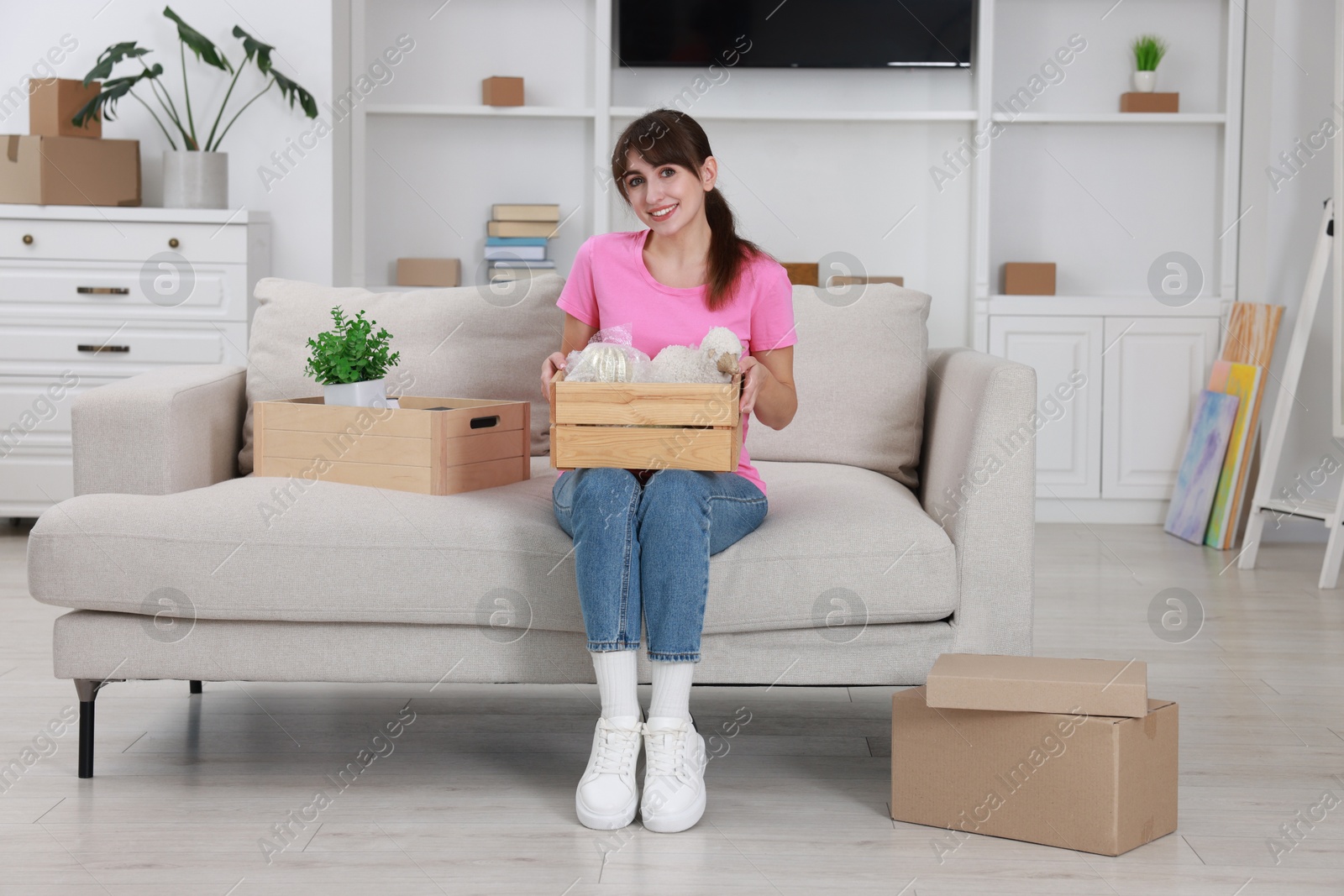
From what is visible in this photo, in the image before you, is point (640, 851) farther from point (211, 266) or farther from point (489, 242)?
point (489, 242)

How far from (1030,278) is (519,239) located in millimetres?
1812

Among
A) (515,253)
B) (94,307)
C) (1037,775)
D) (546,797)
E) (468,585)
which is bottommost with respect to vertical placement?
(546,797)

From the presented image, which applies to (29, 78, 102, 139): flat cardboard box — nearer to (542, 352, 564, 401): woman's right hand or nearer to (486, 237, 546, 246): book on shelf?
(486, 237, 546, 246): book on shelf

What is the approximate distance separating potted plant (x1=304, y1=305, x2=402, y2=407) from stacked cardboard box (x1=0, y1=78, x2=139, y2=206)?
2.06m

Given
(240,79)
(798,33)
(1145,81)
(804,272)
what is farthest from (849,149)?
(240,79)

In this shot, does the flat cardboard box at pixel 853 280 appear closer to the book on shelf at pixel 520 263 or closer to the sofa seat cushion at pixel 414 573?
the book on shelf at pixel 520 263

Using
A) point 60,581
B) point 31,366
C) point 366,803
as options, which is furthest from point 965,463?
point 31,366

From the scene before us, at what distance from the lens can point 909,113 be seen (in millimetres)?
4441

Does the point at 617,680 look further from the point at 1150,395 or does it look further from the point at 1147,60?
the point at 1147,60

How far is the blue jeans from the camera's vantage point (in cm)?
169

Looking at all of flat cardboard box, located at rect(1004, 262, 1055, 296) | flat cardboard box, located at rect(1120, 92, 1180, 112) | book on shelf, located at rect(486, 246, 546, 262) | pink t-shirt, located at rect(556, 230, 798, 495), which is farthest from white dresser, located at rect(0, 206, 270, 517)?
flat cardboard box, located at rect(1120, 92, 1180, 112)

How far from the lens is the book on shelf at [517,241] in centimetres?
457

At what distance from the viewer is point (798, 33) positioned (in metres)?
4.54

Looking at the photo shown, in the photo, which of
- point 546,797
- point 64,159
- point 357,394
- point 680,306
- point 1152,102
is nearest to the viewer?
point 546,797
